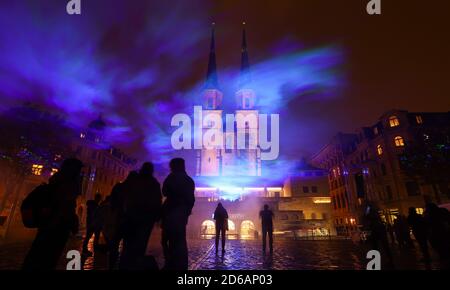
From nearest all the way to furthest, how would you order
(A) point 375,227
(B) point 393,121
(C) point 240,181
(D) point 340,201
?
(A) point 375,227
(B) point 393,121
(D) point 340,201
(C) point 240,181

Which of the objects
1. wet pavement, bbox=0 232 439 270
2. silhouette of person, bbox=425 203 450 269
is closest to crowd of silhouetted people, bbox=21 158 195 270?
wet pavement, bbox=0 232 439 270

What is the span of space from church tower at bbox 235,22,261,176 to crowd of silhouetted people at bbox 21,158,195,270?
51.1 meters

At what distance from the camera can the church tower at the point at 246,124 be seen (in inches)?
2210

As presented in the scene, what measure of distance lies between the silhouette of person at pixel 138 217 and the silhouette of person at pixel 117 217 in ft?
0.62

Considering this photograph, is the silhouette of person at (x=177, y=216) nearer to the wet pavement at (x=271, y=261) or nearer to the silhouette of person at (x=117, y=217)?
the silhouette of person at (x=117, y=217)

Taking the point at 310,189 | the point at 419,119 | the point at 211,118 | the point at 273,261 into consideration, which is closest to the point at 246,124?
the point at 211,118

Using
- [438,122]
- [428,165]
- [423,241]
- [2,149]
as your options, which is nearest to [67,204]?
[423,241]

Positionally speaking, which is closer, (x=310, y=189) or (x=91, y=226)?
(x=91, y=226)

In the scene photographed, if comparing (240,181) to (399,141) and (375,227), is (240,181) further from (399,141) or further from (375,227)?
(375,227)

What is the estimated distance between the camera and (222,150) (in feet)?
188

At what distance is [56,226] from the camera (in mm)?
3238

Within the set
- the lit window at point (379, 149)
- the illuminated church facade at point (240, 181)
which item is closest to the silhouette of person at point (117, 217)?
the illuminated church facade at point (240, 181)

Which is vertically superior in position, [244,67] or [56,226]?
[244,67]

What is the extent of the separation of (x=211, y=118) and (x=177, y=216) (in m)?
56.8
